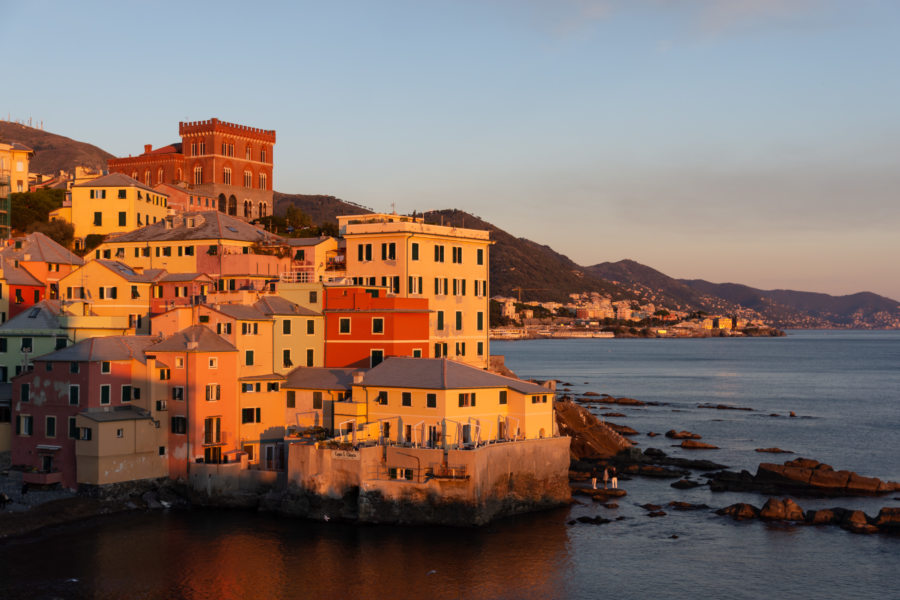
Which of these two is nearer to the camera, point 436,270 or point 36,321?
point 36,321

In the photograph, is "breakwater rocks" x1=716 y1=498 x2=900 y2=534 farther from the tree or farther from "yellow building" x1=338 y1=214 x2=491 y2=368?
the tree

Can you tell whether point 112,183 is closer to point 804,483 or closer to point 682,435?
point 682,435

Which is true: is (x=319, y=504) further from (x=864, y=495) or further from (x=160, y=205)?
(x=160, y=205)

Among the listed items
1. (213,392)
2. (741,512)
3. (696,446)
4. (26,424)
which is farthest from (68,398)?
(696,446)

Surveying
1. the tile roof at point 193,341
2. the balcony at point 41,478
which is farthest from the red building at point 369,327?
the balcony at point 41,478

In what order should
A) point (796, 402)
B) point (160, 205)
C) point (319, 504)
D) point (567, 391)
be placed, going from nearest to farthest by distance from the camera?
1. point (319, 504)
2. point (160, 205)
3. point (796, 402)
4. point (567, 391)

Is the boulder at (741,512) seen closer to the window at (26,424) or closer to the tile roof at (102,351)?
the tile roof at (102,351)

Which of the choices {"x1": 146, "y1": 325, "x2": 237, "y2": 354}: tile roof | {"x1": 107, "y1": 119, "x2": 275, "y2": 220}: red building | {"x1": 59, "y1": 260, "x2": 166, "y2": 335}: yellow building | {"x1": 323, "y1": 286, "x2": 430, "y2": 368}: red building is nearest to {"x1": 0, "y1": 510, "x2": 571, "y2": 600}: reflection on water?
{"x1": 146, "y1": 325, "x2": 237, "y2": 354}: tile roof

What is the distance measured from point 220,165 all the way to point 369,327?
7040 centimetres

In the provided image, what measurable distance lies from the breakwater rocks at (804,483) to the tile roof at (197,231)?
45.5 metres

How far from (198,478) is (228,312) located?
1206cm

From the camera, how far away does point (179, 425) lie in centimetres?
6216

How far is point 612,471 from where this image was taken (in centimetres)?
7512

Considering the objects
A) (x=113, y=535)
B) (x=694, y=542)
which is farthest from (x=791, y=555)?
(x=113, y=535)
